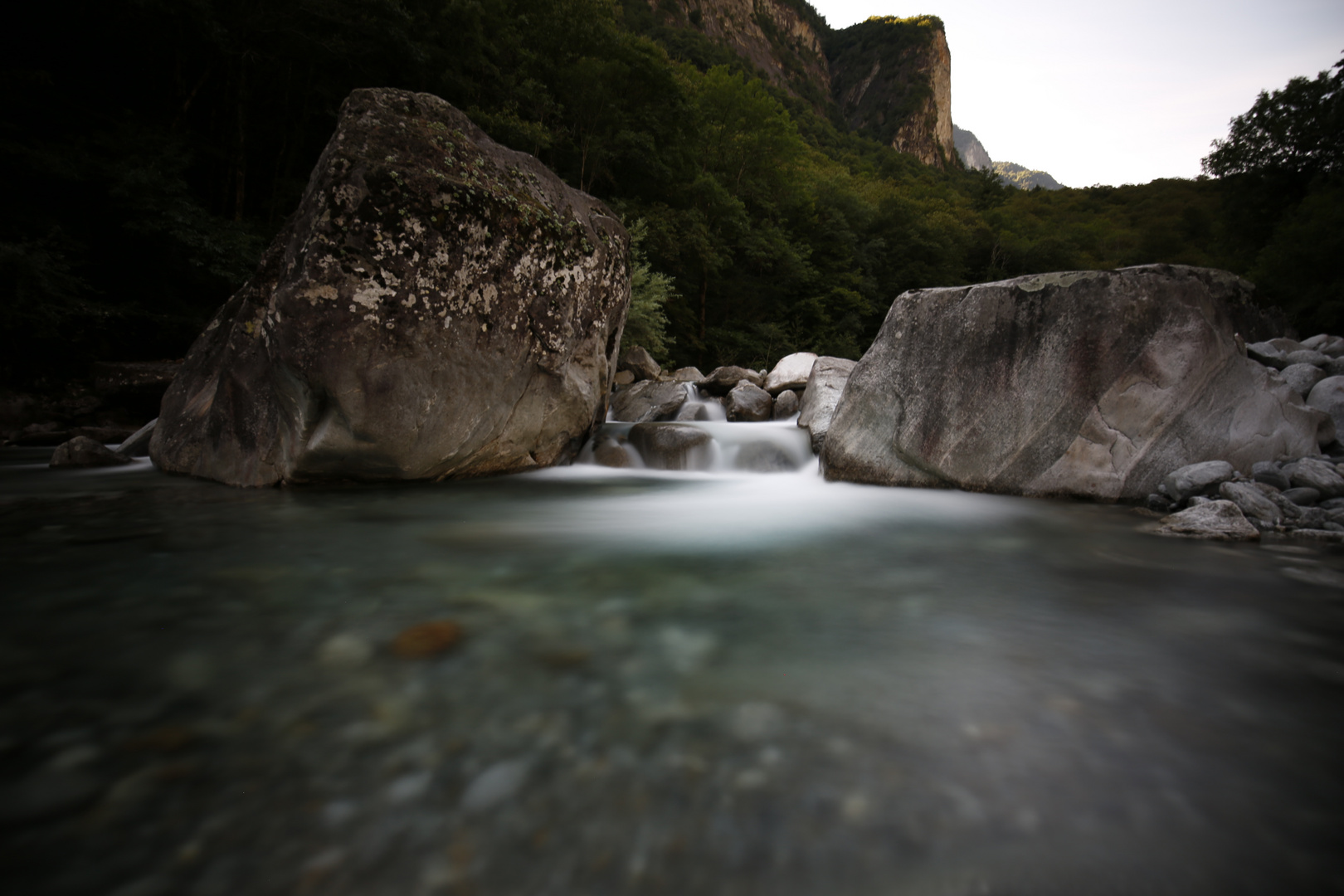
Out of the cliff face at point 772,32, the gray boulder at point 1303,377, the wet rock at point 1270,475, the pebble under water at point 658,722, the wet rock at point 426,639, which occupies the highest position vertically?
the cliff face at point 772,32

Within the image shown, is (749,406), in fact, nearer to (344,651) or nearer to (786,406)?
(786,406)

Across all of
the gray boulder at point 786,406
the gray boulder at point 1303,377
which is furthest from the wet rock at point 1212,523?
the gray boulder at point 786,406

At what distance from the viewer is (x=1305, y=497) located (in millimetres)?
4035

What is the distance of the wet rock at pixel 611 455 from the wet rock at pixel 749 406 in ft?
11.4

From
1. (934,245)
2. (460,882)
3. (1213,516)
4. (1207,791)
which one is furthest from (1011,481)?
(934,245)

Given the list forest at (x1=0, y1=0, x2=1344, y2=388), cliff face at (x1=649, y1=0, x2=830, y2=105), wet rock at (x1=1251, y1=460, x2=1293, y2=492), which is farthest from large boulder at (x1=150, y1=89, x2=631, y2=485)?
cliff face at (x1=649, y1=0, x2=830, y2=105)

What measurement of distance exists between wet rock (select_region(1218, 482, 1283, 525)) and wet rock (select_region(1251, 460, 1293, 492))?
1.15ft

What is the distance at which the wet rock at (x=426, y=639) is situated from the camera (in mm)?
1924

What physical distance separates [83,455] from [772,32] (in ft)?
308

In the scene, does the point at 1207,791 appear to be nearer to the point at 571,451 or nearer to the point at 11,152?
the point at 571,451

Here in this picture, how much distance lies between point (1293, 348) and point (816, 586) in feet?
32.3

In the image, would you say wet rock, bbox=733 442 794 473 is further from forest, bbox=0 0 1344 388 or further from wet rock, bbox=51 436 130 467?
forest, bbox=0 0 1344 388

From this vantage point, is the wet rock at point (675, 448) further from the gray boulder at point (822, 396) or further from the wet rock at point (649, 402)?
the wet rock at point (649, 402)

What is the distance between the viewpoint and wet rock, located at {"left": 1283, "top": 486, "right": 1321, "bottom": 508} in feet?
13.2
